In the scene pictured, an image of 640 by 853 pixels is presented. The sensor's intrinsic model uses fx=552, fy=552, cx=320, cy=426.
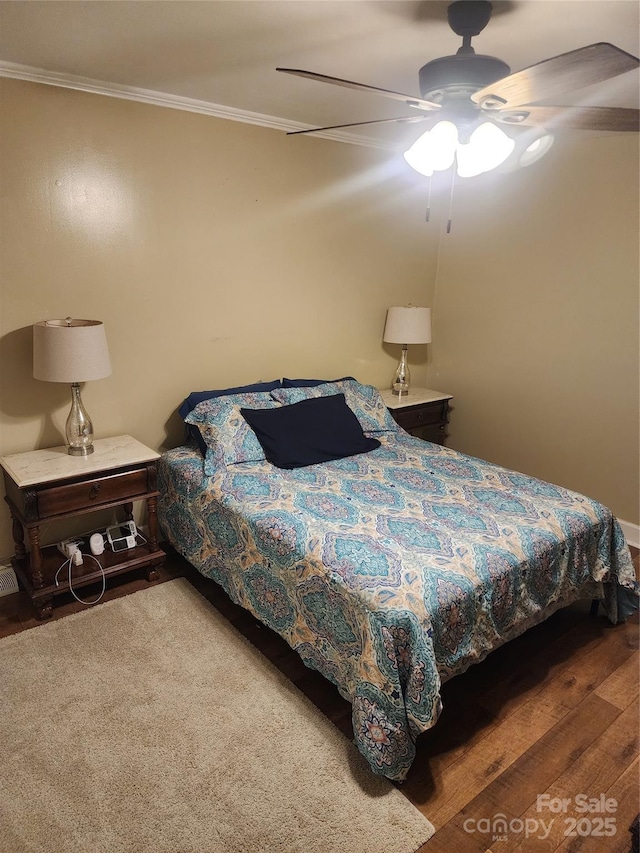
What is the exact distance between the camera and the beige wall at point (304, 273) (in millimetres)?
2635

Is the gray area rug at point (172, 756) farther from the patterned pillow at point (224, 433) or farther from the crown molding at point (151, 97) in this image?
the crown molding at point (151, 97)

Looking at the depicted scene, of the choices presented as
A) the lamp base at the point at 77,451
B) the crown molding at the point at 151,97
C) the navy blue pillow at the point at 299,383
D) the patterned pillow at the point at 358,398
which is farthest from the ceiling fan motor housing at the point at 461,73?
the lamp base at the point at 77,451

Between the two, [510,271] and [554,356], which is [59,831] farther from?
[510,271]

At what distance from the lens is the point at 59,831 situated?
5.32ft

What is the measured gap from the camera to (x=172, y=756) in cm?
187

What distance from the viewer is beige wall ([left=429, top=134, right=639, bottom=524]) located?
3.21m

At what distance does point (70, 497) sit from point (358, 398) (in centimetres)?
174

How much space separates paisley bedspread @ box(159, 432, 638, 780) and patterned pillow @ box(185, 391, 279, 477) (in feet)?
0.22

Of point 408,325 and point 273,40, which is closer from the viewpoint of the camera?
point 273,40

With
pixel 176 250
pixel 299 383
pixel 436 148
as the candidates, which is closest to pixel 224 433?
pixel 299 383

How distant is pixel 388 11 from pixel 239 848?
2602mm

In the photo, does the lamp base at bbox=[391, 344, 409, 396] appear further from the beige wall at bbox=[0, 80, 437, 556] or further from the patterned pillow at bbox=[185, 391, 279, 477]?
the patterned pillow at bbox=[185, 391, 279, 477]

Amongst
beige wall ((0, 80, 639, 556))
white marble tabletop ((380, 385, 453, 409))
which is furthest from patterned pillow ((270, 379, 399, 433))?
beige wall ((0, 80, 639, 556))

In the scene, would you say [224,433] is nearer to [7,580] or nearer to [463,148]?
[7,580]
